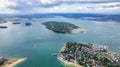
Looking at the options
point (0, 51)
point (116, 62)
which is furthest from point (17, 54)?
point (116, 62)

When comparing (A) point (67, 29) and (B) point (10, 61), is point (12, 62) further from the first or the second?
(A) point (67, 29)

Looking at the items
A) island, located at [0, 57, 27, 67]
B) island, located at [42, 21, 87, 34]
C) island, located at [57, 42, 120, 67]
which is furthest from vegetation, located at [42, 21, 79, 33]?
island, located at [0, 57, 27, 67]

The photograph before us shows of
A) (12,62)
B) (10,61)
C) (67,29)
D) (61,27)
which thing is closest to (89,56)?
(12,62)

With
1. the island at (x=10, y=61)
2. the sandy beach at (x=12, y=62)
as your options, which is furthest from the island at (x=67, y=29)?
the sandy beach at (x=12, y=62)

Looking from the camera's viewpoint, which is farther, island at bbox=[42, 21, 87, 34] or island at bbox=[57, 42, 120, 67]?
island at bbox=[42, 21, 87, 34]

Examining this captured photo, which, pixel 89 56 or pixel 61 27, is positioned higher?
pixel 89 56

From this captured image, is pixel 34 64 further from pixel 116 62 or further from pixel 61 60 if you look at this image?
pixel 116 62

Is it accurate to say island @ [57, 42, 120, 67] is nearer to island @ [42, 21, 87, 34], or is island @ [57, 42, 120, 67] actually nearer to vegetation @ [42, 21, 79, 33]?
island @ [42, 21, 87, 34]

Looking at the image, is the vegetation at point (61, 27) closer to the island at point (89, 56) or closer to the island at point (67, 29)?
the island at point (67, 29)
